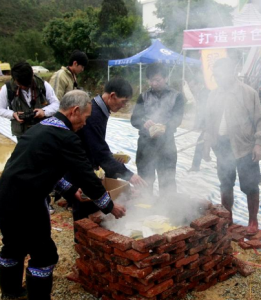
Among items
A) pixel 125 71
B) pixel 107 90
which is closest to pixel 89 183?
pixel 107 90

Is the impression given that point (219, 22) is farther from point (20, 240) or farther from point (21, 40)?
point (21, 40)

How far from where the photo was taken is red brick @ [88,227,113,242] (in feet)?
8.93

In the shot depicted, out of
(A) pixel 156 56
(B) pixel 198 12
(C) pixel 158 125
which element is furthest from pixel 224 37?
(A) pixel 156 56

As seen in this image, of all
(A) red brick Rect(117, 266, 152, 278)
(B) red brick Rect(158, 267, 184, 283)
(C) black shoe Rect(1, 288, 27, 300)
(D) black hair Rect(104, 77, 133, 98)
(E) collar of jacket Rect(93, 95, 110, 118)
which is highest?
A: (D) black hair Rect(104, 77, 133, 98)

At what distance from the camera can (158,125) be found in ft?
14.0

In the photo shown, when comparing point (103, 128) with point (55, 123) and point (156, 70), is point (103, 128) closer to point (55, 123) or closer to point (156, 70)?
point (55, 123)

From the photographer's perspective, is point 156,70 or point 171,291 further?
point 156,70

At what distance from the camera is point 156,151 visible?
15.0 ft

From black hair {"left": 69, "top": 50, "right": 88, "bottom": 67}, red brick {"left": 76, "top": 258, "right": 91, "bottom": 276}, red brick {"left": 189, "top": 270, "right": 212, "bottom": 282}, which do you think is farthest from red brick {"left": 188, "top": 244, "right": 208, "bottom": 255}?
black hair {"left": 69, "top": 50, "right": 88, "bottom": 67}

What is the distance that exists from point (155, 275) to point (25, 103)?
290 cm

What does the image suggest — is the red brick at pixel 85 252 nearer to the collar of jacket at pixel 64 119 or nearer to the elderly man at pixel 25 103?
the collar of jacket at pixel 64 119

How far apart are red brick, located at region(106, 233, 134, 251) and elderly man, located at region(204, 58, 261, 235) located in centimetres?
183

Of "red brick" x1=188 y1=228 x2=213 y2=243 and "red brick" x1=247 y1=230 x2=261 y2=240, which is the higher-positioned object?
"red brick" x1=188 y1=228 x2=213 y2=243

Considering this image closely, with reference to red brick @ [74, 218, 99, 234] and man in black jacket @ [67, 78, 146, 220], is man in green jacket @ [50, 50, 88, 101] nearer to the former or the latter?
man in black jacket @ [67, 78, 146, 220]
